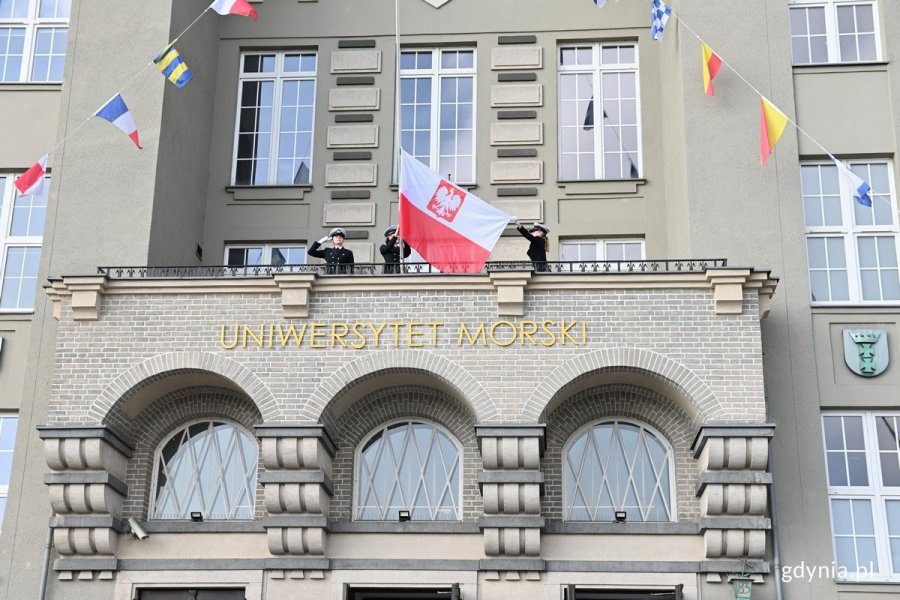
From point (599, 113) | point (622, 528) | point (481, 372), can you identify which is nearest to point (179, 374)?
point (481, 372)

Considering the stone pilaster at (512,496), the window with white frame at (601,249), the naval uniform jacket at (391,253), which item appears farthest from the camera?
the window with white frame at (601,249)

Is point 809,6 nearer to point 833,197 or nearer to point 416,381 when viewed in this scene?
point 833,197

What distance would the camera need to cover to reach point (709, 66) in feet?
78.3

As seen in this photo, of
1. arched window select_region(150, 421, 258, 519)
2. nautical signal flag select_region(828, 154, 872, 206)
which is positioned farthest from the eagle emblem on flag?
nautical signal flag select_region(828, 154, 872, 206)

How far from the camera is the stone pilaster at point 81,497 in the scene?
71.7 ft

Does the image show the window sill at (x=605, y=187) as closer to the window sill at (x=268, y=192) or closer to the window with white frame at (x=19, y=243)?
the window sill at (x=268, y=192)

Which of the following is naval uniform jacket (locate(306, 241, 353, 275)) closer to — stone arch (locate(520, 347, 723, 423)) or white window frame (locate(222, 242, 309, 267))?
white window frame (locate(222, 242, 309, 267))

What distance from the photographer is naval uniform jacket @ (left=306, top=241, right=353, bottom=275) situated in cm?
2302

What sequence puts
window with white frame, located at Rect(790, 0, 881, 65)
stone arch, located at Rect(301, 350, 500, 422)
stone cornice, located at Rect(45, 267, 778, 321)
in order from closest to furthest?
stone arch, located at Rect(301, 350, 500, 422)
stone cornice, located at Rect(45, 267, 778, 321)
window with white frame, located at Rect(790, 0, 881, 65)

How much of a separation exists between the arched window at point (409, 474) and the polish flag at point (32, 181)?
260 inches

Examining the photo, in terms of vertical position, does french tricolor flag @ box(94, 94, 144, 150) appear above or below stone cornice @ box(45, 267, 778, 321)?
above

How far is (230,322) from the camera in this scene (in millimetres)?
22422

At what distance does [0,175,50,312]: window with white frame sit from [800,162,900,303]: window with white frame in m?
12.5

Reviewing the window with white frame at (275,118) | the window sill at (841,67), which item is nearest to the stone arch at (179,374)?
the window with white frame at (275,118)
